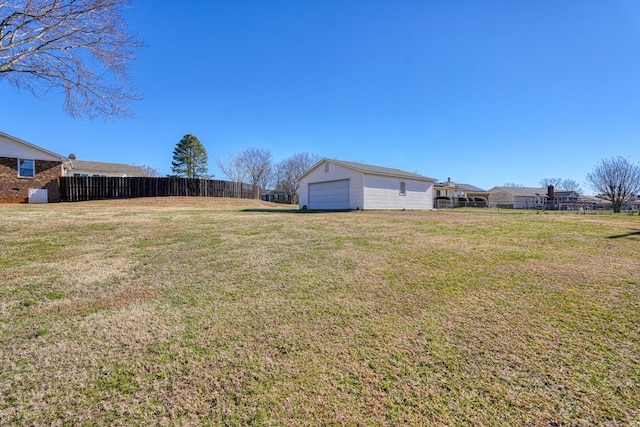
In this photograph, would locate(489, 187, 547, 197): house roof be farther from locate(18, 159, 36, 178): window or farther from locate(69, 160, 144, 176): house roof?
locate(18, 159, 36, 178): window

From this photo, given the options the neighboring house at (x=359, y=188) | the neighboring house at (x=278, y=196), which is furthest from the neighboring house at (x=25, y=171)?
the neighboring house at (x=278, y=196)

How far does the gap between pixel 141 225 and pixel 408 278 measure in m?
7.45

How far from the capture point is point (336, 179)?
18.1 metres

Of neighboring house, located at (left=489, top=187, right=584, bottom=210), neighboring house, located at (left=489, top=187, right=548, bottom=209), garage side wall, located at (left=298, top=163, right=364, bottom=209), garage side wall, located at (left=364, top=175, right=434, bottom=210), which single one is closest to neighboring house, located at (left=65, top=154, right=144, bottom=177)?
garage side wall, located at (left=298, top=163, right=364, bottom=209)

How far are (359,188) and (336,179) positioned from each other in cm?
194

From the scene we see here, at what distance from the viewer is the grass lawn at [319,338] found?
1.92 m

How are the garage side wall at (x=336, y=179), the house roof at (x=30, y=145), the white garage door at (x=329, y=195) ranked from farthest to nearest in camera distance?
the house roof at (x=30, y=145) → the white garage door at (x=329, y=195) → the garage side wall at (x=336, y=179)

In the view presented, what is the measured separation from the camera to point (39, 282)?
3908mm

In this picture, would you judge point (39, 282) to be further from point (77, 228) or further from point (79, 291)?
point (77, 228)

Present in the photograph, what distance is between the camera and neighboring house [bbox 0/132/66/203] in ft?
59.0

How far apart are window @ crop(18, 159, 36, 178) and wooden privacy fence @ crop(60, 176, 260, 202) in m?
1.46

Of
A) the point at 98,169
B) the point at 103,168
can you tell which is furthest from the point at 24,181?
the point at 103,168

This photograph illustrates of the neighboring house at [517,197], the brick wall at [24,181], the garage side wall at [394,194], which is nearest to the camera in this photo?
the garage side wall at [394,194]

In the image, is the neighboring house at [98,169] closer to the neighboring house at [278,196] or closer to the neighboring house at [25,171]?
the neighboring house at [25,171]
